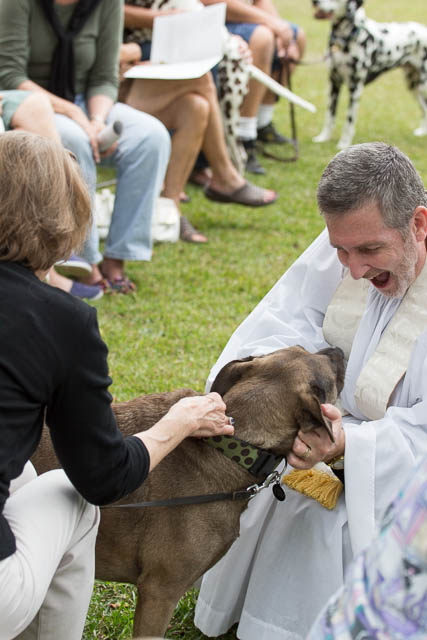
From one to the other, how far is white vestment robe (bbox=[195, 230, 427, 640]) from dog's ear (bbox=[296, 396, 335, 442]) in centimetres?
20

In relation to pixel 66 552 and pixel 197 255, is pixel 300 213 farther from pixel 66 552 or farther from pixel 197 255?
pixel 66 552

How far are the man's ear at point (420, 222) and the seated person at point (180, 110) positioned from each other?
196 inches

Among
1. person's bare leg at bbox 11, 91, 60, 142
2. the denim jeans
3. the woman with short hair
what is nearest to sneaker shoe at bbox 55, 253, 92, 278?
the denim jeans

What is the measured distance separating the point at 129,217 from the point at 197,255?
1.13 meters

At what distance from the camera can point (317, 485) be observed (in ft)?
10.4

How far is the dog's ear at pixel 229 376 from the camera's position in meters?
3.14

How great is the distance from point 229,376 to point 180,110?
524cm

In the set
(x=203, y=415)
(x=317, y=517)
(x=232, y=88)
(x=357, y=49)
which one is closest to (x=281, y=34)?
(x=357, y=49)

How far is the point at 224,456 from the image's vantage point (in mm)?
3066

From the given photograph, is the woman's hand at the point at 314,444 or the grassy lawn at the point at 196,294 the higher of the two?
the woman's hand at the point at 314,444

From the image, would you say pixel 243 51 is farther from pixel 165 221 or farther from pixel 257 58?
pixel 165 221

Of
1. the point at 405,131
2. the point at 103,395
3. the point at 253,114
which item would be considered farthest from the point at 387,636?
the point at 405,131

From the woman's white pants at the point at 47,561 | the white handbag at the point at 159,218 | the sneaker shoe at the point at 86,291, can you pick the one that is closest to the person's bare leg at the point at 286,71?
the white handbag at the point at 159,218

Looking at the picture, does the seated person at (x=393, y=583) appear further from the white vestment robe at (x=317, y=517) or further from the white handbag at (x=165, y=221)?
the white handbag at (x=165, y=221)
